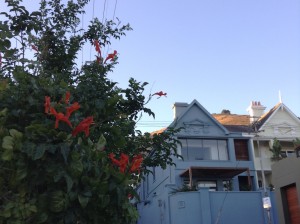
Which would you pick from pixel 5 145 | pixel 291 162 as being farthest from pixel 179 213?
pixel 5 145

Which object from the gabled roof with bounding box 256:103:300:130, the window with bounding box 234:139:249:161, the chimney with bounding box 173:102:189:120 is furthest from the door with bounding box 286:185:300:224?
the gabled roof with bounding box 256:103:300:130

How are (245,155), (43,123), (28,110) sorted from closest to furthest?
(43,123) < (28,110) < (245,155)

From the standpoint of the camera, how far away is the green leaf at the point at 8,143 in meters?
3.38

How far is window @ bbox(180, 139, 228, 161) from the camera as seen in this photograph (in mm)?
28781

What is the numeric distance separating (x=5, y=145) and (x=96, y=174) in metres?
0.77

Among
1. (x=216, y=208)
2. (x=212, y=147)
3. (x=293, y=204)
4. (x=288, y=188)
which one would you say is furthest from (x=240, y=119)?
(x=293, y=204)

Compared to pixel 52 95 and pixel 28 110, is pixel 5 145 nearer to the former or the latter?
pixel 28 110

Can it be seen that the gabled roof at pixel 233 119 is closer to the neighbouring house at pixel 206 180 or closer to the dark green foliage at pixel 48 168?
the neighbouring house at pixel 206 180

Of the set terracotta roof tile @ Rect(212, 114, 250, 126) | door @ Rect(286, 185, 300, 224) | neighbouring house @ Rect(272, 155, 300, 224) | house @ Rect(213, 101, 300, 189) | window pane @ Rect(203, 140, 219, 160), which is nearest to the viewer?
neighbouring house @ Rect(272, 155, 300, 224)

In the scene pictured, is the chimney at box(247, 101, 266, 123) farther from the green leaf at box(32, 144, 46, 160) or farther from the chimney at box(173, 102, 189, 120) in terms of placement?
the green leaf at box(32, 144, 46, 160)

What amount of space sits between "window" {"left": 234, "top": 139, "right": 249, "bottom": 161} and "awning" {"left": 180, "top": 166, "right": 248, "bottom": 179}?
3591mm

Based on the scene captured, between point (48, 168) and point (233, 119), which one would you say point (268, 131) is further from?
point (48, 168)

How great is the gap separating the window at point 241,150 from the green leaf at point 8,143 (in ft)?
95.1

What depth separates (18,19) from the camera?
529 centimetres
